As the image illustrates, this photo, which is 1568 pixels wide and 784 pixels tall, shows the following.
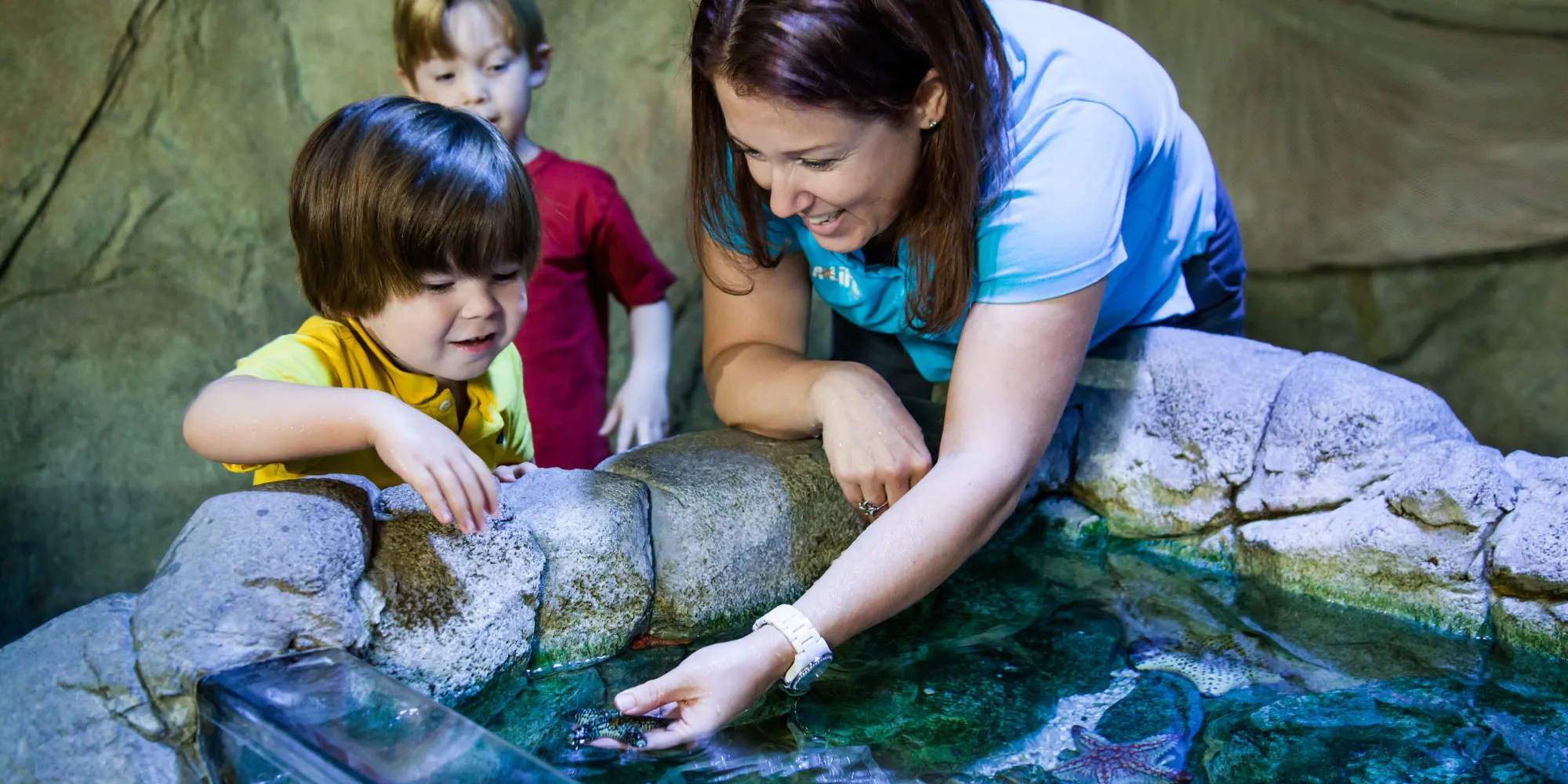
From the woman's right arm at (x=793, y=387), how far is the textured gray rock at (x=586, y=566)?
1.17 feet

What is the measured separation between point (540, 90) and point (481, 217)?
2.59m

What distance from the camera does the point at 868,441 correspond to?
2.00 metres

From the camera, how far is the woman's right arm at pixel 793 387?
1998 mm

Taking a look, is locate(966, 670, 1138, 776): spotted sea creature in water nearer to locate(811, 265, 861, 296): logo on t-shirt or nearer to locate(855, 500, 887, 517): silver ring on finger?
locate(855, 500, 887, 517): silver ring on finger

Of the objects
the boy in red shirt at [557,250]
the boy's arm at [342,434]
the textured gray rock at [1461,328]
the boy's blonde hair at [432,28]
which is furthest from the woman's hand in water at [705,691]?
the textured gray rock at [1461,328]

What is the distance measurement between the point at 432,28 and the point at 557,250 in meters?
0.61

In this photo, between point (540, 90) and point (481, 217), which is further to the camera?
point (540, 90)

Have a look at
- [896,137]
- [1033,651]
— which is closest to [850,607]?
[1033,651]

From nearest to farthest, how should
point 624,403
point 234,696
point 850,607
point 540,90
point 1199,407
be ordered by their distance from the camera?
point 234,696 → point 850,607 → point 1199,407 → point 624,403 → point 540,90

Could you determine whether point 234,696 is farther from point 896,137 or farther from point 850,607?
point 896,137

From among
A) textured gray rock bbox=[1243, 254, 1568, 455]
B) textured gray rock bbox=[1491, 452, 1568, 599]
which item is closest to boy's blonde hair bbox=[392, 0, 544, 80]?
textured gray rock bbox=[1491, 452, 1568, 599]

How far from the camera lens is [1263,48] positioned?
3.88m

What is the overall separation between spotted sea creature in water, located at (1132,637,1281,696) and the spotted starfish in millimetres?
194

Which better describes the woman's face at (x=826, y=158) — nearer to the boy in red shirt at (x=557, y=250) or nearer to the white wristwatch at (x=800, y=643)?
the white wristwatch at (x=800, y=643)
